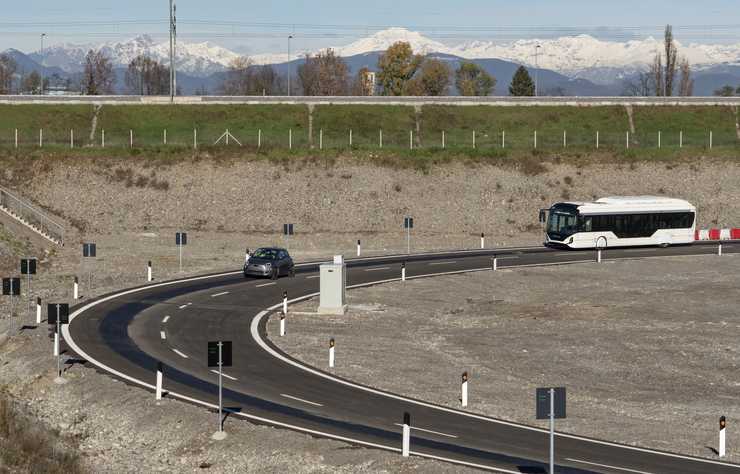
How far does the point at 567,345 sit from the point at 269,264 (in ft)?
66.5

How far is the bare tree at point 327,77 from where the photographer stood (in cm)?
17650

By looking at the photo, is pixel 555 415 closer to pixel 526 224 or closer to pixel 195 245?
pixel 195 245

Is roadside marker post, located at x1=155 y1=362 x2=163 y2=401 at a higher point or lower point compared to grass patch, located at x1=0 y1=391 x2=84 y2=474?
higher

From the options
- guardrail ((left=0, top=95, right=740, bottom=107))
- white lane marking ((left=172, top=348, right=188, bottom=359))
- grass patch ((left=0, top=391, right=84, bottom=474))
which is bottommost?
grass patch ((left=0, top=391, right=84, bottom=474))

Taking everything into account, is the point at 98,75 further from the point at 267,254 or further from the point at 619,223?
the point at 267,254

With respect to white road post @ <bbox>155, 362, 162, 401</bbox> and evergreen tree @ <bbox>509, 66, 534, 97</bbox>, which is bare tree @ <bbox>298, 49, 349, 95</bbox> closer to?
evergreen tree @ <bbox>509, 66, 534, 97</bbox>

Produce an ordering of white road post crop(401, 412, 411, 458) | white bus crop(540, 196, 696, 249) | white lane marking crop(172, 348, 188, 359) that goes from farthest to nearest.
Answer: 1. white bus crop(540, 196, 696, 249)
2. white lane marking crop(172, 348, 188, 359)
3. white road post crop(401, 412, 411, 458)

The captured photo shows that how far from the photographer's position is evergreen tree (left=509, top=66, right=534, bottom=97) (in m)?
163

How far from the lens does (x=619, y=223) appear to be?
73250mm

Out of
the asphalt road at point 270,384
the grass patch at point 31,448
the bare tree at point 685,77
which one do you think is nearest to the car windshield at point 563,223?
the asphalt road at point 270,384

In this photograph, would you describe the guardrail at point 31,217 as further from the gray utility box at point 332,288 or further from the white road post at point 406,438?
the white road post at point 406,438

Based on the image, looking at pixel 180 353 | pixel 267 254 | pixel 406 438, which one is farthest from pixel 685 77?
pixel 406 438

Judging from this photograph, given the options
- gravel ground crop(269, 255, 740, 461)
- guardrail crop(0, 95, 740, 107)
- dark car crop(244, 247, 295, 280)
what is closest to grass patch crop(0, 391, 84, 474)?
gravel ground crop(269, 255, 740, 461)

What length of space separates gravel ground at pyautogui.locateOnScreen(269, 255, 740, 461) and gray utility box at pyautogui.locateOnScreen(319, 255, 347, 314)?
56 cm
